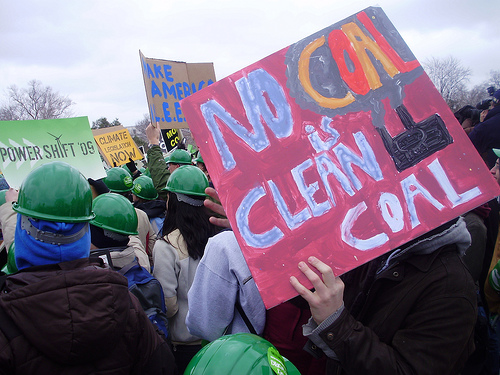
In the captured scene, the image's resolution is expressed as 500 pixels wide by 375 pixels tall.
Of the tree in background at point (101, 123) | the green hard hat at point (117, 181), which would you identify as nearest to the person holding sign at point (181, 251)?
the green hard hat at point (117, 181)

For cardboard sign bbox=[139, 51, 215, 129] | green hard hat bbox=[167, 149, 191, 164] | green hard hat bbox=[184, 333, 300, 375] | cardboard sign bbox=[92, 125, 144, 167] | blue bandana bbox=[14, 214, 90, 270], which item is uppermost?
cardboard sign bbox=[92, 125, 144, 167]

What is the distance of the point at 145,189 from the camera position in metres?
4.91

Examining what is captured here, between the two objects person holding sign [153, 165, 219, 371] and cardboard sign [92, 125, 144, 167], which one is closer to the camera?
person holding sign [153, 165, 219, 371]

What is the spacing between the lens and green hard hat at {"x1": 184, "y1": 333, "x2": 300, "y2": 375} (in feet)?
3.95

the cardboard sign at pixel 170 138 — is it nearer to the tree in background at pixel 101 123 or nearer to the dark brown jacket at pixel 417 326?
the dark brown jacket at pixel 417 326

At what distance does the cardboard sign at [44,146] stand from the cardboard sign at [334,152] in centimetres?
302

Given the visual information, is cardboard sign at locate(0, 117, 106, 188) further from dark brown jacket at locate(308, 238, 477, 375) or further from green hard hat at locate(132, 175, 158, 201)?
dark brown jacket at locate(308, 238, 477, 375)

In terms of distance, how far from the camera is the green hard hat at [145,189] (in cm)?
490

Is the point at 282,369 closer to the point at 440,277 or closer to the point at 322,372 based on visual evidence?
the point at 322,372

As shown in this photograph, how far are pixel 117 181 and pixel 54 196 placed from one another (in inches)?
149

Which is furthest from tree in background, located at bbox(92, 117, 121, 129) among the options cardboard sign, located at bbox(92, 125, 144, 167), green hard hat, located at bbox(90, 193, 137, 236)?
green hard hat, located at bbox(90, 193, 137, 236)

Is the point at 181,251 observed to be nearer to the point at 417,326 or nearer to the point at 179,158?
the point at 417,326

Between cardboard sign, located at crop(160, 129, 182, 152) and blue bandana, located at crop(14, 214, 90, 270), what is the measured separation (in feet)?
23.3

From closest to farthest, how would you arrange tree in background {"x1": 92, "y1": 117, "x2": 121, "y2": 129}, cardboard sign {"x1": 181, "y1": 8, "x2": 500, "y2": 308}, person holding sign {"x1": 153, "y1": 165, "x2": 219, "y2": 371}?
cardboard sign {"x1": 181, "y1": 8, "x2": 500, "y2": 308}, person holding sign {"x1": 153, "y1": 165, "x2": 219, "y2": 371}, tree in background {"x1": 92, "y1": 117, "x2": 121, "y2": 129}
